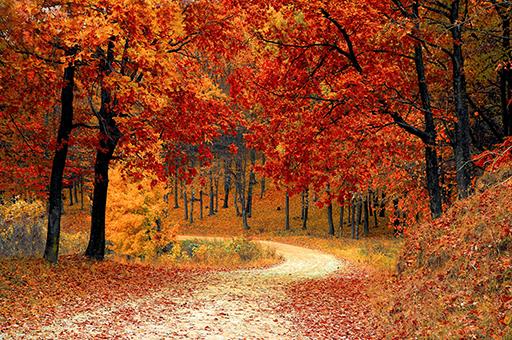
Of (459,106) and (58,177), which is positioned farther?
(58,177)

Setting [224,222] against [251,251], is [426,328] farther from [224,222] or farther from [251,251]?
[224,222]

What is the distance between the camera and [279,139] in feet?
40.6

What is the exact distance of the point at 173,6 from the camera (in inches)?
451

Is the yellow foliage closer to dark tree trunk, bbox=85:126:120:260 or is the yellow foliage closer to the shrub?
the shrub

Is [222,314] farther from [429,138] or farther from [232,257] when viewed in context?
[232,257]

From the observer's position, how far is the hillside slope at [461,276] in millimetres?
6109

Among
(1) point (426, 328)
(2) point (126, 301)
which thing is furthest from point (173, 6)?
(1) point (426, 328)

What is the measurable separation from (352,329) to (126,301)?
5.44 m

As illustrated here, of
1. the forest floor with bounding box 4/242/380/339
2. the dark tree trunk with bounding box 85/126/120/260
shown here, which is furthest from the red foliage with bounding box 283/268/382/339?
the dark tree trunk with bounding box 85/126/120/260

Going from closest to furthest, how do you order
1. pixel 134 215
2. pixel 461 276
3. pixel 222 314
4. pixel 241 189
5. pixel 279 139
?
pixel 461 276, pixel 222 314, pixel 279 139, pixel 134 215, pixel 241 189

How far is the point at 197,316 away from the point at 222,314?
63 cm

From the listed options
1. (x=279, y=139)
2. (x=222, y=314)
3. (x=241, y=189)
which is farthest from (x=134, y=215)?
(x=241, y=189)

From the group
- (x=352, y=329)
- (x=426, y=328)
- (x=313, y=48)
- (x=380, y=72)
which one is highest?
(x=313, y=48)

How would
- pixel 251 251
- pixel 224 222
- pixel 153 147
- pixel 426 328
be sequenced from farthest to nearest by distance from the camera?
1. pixel 224 222
2. pixel 251 251
3. pixel 153 147
4. pixel 426 328
